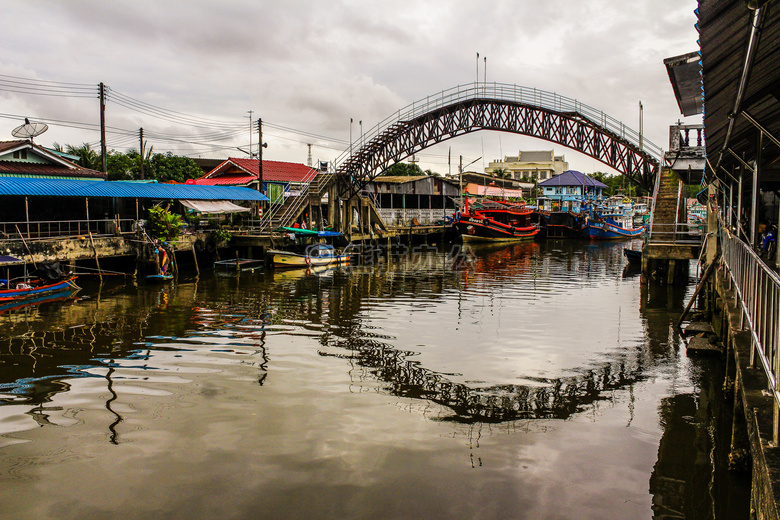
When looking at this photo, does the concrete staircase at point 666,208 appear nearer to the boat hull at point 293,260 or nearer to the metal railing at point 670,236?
the metal railing at point 670,236

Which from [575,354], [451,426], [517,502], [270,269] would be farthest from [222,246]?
[517,502]

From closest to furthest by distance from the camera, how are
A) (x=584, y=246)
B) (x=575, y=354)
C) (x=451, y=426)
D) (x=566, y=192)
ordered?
(x=451, y=426) → (x=575, y=354) → (x=584, y=246) → (x=566, y=192)

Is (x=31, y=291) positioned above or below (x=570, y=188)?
below

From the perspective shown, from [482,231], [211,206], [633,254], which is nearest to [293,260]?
[211,206]

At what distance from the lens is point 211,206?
31.7 metres

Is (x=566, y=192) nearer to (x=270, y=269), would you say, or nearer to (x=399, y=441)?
(x=270, y=269)

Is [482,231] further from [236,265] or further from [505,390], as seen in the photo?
[505,390]

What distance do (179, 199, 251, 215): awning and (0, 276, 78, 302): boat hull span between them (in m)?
11.0

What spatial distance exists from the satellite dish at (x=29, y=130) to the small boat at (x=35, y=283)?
10.1 meters

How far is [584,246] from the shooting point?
1804 inches

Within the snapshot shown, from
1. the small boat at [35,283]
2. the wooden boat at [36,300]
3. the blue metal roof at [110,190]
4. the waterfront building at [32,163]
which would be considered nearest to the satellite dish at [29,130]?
the waterfront building at [32,163]

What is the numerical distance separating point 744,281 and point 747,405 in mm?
3167

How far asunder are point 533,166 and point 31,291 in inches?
4011

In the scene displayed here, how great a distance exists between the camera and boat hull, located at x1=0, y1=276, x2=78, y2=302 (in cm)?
1700
